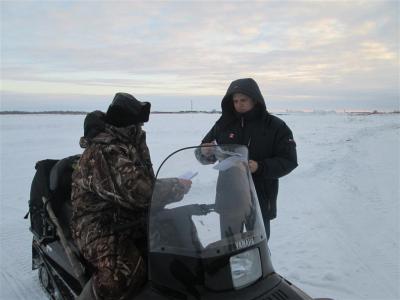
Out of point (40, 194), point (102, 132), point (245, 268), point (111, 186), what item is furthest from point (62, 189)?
point (245, 268)

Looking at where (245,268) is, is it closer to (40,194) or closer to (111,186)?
(111,186)

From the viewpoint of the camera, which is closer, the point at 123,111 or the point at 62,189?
the point at 123,111

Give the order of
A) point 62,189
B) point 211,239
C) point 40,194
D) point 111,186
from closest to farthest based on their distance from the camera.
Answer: point 211,239, point 111,186, point 62,189, point 40,194

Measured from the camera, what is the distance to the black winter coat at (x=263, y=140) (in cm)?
331

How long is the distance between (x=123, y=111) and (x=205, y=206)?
89cm

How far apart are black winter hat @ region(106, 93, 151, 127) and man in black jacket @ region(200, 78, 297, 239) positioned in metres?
0.75

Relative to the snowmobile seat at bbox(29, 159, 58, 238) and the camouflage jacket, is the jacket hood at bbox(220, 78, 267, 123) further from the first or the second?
the snowmobile seat at bbox(29, 159, 58, 238)

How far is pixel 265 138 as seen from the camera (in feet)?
11.1

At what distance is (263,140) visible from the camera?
3.38m

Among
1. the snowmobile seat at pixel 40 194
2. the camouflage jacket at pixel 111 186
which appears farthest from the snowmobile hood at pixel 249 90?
the snowmobile seat at pixel 40 194

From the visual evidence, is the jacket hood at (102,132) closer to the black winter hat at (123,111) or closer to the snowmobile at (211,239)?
the black winter hat at (123,111)

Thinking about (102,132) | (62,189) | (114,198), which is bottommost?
(62,189)

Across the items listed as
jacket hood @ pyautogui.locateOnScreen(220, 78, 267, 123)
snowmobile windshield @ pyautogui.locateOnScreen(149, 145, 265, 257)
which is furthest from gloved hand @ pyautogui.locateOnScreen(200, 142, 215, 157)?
jacket hood @ pyautogui.locateOnScreen(220, 78, 267, 123)

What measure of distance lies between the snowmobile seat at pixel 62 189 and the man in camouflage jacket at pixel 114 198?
0.74 metres
